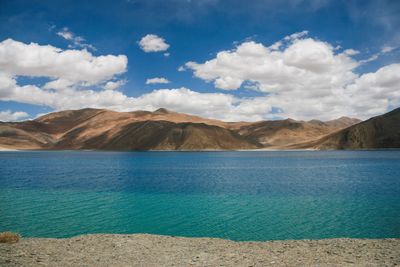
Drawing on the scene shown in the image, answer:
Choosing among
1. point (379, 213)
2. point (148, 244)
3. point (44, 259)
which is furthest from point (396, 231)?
point (44, 259)

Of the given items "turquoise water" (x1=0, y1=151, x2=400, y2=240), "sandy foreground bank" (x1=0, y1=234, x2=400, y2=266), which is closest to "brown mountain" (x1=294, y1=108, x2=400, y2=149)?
"turquoise water" (x1=0, y1=151, x2=400, y2=240)

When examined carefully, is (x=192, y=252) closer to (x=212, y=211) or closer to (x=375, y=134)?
Result: (x=212, y=211)

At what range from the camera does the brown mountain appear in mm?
176125

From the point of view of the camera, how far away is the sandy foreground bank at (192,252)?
47.0 feet

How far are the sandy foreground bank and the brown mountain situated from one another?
179 meters

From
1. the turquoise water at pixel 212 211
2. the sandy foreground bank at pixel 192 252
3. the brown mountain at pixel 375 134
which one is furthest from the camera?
the brown mountain at pixel 375 134

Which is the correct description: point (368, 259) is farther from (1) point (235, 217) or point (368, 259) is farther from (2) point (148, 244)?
(1) point (235, 217)

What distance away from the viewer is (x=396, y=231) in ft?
72.6

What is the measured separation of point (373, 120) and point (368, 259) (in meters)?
196

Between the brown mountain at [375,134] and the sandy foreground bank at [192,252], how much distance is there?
178797 mm

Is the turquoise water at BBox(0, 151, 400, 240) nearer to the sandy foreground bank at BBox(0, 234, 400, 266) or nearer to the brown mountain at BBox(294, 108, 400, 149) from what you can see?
the sandy foreground bank at BBox(0, 234, 400, 266)

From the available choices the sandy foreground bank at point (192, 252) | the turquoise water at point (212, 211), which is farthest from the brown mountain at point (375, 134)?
the sandy foreground bank at point (192, 252)

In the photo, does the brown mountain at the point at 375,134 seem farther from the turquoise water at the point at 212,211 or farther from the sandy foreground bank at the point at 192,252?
the sandy foreground bank at the point at 192,252

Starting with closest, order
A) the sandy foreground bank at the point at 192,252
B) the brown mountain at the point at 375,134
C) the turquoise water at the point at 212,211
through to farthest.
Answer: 1. the sandy foreground bank at the point at 192,252
2. the turquoise water at the point at 212,211
3. the brown mountain at the point at 375,134
